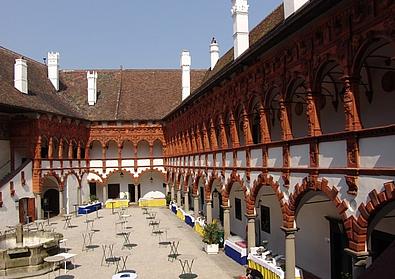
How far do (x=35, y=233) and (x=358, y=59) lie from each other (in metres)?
17.3

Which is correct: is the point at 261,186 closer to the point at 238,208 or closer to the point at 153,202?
the point at 238,208

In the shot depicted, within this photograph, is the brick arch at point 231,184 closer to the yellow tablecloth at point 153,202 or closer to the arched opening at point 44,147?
the arched opening at point 44,147

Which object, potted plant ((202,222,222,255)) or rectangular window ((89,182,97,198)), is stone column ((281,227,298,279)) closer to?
potted plant ((202,222,222,255))

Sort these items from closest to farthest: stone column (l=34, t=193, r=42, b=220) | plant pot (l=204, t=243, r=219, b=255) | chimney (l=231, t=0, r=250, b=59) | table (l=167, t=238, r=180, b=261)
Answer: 1. table (l=167, t=238, r=180, b=261)
2. plant pot (l=204, t=243, r=219, b=255)
3. chimney (l=231, t=0, r=250, b=59)
4. stone column (l=34, t=193, r=42, b=220)

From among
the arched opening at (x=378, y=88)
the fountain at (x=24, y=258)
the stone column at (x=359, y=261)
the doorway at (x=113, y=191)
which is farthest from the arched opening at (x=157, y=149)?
the stone column at (x=359, y=261)

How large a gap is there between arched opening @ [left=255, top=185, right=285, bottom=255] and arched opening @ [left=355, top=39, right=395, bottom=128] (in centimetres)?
639

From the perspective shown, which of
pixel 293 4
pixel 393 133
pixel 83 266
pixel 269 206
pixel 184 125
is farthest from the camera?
pixel 184 125

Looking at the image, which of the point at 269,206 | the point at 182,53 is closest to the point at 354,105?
the point at 269,206

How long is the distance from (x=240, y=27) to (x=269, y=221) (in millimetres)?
9452

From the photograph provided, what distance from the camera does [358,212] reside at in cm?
1008

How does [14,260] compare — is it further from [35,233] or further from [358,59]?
[358,59]


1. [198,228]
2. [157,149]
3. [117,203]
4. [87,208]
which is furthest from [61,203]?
[198,228]

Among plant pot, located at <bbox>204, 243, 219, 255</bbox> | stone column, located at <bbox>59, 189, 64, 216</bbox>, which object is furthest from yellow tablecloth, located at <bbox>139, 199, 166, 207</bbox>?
plant pot, located at <bbox>204, 243, 219, 255</bbox>

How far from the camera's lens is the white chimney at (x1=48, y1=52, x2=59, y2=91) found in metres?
41.7
